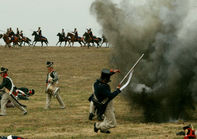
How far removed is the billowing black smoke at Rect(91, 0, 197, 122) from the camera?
16.8m

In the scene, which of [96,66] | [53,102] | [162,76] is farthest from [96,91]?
[96,66]

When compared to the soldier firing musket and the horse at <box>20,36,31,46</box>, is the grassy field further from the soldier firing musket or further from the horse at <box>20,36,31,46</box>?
the horse at <box>20,36,31,46</box>

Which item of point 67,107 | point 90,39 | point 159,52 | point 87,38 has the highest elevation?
point 87,38

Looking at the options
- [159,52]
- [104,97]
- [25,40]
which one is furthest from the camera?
[25,40]

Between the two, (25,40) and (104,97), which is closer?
(104,97)

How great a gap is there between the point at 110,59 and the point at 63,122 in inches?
130

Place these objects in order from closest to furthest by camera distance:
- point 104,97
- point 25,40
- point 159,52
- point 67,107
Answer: point 104,97
point 159,52
point 67,107
point 25,40

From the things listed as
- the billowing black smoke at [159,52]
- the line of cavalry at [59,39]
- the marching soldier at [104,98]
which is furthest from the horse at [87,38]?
the marching soldier at [104,98]

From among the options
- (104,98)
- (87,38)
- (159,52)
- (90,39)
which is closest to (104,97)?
(104,98)

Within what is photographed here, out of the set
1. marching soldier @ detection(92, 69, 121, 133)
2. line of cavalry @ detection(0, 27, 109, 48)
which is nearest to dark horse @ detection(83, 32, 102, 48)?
line of cavalry @ detection(0, 27, 109, 48)

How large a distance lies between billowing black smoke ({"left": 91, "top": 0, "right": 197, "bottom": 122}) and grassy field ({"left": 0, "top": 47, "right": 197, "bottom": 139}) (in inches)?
37.7

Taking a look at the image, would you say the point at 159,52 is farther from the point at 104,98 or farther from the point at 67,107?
the point at 67,107

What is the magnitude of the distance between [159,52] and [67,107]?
24.5ft

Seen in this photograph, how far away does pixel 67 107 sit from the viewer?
22.9m
